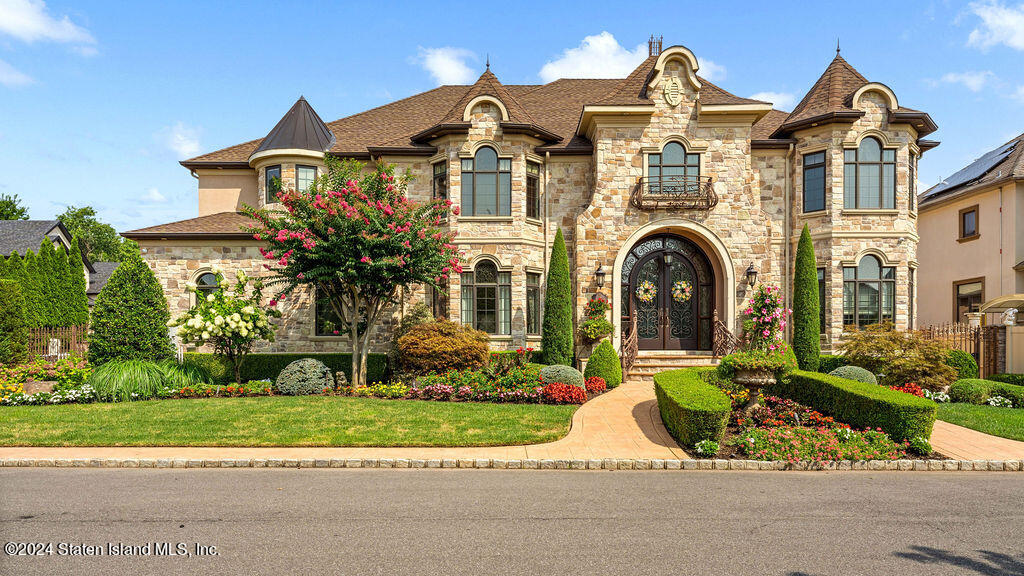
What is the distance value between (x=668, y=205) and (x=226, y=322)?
13.0 metres

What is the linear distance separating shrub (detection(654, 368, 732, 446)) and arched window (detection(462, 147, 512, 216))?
8707mm

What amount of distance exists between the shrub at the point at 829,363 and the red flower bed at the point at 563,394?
298 inches

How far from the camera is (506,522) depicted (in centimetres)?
595

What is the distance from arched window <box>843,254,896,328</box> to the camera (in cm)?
1769

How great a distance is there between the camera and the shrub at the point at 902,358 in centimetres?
1416

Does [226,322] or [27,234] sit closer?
[226,322]

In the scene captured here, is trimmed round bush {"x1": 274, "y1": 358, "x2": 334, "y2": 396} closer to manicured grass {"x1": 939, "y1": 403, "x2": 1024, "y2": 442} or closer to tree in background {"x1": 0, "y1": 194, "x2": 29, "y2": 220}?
Answer: manicured grass {"x1": 939, "y1": 403, "x2": 1024, "y2": 442}

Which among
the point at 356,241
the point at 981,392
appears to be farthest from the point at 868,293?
the point at 356,241

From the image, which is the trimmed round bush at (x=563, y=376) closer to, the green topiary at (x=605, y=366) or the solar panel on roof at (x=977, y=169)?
the green topiary at (x=605, y=366)

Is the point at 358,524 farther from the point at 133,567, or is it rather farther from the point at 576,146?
the point at 576,146

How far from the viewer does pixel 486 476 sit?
8039 millimetres

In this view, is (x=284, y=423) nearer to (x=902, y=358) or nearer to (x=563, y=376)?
(x=563, y=376)

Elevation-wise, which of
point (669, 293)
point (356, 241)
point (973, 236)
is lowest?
point (669, 293)

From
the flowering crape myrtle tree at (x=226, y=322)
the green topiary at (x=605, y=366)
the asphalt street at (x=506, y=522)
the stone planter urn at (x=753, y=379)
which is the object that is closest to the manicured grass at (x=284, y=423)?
the asphalt street at (x=506, y=522)
